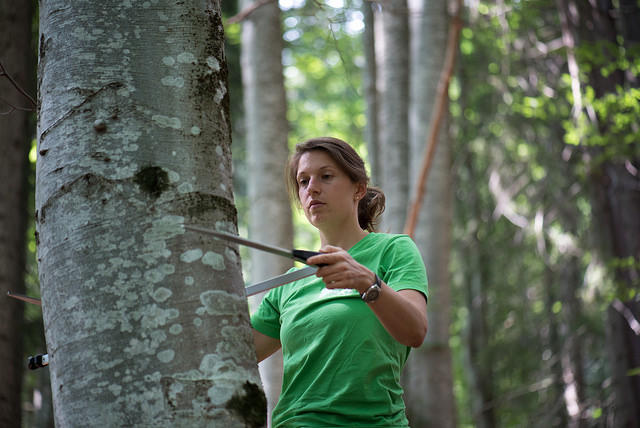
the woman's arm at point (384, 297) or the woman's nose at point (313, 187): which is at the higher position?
the woman's nose at point (313, 187)

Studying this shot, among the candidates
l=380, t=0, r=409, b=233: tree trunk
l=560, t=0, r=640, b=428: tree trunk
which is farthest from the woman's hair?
l=380, t=0, r=409, b=233: tree trunk

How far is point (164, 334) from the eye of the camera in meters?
1.48

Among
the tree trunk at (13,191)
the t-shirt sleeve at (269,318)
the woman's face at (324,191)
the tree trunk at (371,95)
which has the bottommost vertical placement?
the t-shirt sleeve at (269,318)

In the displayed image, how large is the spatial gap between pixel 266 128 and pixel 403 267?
4391mm

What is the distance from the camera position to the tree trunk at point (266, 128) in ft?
20.1

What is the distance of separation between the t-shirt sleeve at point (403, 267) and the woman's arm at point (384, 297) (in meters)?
0.04

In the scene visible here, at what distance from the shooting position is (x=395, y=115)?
8148 millimetres

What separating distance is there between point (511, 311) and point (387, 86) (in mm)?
4761

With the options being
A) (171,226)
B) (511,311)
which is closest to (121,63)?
(171,226)

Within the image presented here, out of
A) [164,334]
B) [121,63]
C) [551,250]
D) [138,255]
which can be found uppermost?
[551,250]

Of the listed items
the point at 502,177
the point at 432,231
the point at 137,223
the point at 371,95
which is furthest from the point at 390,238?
the point at 502,177

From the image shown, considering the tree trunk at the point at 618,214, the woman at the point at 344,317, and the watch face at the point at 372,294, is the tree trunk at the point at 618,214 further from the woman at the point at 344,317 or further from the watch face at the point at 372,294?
the watch face at the point at 372,294

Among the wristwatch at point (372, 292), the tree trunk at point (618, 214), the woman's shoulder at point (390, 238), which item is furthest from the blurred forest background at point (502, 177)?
the wristwatch at point (372, 292)

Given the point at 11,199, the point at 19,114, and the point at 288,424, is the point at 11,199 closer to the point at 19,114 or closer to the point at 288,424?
the point at 19,114
